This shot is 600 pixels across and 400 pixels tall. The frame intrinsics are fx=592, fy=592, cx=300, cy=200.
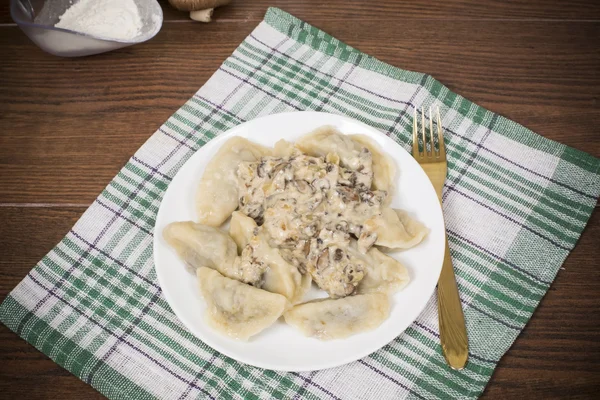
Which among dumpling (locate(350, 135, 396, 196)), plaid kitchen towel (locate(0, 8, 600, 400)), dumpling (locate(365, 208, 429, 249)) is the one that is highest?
dumpling (locate(350, 135, 396, 196))

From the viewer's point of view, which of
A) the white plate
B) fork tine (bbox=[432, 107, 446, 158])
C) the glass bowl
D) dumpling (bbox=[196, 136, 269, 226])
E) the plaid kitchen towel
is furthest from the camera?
the glass bowl

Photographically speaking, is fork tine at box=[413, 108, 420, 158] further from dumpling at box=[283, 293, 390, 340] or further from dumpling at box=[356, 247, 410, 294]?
dumpling at box=[283, 293, 390, 340]

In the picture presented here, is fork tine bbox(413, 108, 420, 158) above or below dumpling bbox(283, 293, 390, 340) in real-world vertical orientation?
above

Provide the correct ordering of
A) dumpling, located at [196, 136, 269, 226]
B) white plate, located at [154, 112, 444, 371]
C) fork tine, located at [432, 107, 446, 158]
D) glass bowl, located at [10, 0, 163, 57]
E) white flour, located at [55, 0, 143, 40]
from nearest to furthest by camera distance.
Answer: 1. white plate, located at [154, 112, 444, 371]
2. dumpling, located at [196, 136, 269, 226]
3. fork tine, located at [432, 107, 446, 158]
4. glass bowl, located at [10, 0, 163, 57]
5. white flour, located at [55, 0, 143, 40]

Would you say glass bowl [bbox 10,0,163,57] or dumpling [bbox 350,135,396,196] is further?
glass bowl [bbox 10,0,163,57]

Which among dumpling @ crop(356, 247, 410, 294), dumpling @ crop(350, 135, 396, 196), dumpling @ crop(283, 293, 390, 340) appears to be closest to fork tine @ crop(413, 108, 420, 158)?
dumpling @ crop(350, 135, 396, 196)

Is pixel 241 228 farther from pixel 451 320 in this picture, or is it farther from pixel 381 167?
pixel 451 320
